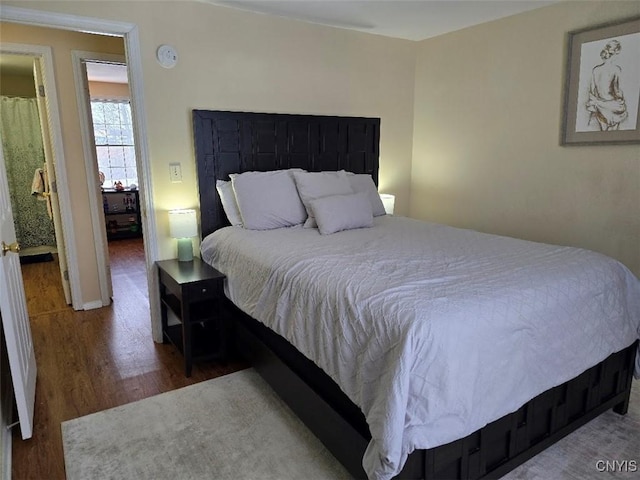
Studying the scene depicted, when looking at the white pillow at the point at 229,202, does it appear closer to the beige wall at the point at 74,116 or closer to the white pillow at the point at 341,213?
the white pillow at the point at 341,213

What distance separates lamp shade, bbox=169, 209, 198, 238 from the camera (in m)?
2.86

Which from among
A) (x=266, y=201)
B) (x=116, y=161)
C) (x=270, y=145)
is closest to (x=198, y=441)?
(x=266, y=201)

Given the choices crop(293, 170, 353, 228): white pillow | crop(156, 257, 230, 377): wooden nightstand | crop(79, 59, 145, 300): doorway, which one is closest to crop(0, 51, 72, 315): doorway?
crop(79, 59, 145, 300): doorway

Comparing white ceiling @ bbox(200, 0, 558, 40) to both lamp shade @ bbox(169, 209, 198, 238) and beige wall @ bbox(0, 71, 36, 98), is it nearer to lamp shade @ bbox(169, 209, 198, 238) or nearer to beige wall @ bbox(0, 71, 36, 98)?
lamp shade @ bbox(169, 209, 198, 238)

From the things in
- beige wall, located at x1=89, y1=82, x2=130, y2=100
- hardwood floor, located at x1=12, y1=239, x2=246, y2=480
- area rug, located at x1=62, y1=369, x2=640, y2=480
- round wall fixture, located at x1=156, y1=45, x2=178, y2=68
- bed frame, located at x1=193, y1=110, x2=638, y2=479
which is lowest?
area rug, located at x1=62, y1=369, x2=640, y2=480

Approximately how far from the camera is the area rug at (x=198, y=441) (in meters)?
1.84

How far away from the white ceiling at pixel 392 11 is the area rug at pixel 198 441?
8.67ft

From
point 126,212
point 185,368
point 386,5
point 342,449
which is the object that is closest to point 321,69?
point 386,5

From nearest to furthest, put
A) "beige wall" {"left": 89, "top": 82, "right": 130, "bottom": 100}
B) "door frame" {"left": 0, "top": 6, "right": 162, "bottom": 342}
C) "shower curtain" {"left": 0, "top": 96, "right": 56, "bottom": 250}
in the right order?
"door frame" {"left": 0, "top": 6, "right": 162, "bottom": 342} < "shower curtain" {"left": 0, "top": 96, "right": 56, "bottom": 250} < "beige wall" {"left": 89, "top": 82, "right": 130, "bottom": 100}

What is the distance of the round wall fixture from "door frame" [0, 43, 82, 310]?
1.20 m

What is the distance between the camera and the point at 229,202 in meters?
3.06

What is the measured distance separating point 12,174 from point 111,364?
3.81 meters

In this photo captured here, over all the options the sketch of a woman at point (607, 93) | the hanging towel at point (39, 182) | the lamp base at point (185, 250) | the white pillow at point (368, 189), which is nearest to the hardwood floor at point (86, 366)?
the lamp base at point (185, 250)

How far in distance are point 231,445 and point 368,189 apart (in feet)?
7.11
